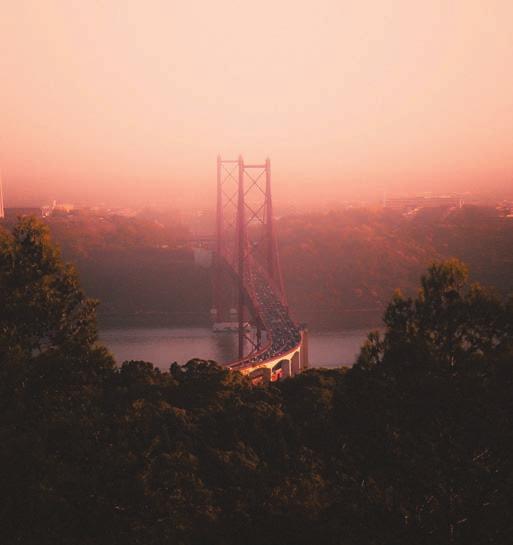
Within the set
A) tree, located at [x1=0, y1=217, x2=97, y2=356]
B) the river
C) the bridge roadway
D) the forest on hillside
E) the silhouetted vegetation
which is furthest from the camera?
the forest on hillside

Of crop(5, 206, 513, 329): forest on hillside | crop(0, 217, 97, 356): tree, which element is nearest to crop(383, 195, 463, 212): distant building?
crop(5, 206, 513, 329): forest on hillside

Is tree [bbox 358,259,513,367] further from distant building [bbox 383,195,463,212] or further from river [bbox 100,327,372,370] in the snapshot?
distant building [bbox 383,195,463,212]

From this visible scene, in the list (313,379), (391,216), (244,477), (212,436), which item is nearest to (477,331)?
(244,477)

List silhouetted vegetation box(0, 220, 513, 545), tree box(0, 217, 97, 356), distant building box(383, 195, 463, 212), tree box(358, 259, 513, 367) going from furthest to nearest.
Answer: distant building box(383, 195, 463, 212) < tree box(0, 217, 97, 356) < tree box(358, 259, 513, 367) < silhouetted vegetation box(0, 220, 513, 545)

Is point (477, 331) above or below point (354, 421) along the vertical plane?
above

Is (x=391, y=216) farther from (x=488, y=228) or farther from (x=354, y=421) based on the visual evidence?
(x=354, y=421)

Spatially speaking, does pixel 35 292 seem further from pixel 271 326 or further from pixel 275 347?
pixel 271 326

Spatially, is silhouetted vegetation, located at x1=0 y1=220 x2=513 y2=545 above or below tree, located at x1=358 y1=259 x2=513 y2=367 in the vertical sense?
below

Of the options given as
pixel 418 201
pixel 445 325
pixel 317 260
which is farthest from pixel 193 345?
pixel 418 201
